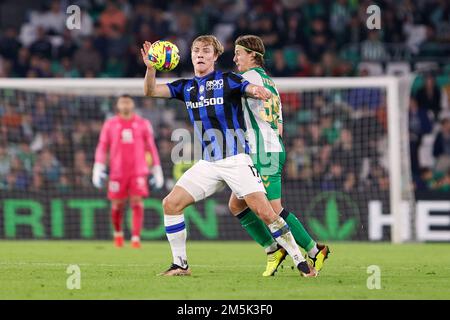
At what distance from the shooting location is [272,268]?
9.41m

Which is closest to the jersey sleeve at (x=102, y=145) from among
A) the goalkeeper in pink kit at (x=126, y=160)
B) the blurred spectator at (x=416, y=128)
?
the goalkeeper in pink kit at (x=126, y=160)

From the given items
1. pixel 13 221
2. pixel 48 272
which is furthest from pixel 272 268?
pixel 13 221

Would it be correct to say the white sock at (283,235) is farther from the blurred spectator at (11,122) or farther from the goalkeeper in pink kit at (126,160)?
the blurred spectator at (11,122)

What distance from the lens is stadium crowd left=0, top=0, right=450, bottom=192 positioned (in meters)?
18.0

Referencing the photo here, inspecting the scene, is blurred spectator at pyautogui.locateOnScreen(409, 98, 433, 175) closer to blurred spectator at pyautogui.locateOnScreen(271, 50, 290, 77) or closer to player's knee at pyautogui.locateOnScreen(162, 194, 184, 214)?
blurred spectator at pyautogui.locateOnScreen(271, 50, 290, 77)

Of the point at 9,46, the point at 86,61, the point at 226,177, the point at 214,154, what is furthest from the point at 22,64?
the point at 226,177

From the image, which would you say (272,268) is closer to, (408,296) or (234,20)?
(408,296)

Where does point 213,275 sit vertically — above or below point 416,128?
below

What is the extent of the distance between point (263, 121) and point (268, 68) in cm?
1146

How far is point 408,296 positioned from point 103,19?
1589cm

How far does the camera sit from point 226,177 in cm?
897

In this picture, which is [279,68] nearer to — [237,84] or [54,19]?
[54,19]

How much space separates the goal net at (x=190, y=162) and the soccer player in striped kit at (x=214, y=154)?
7769mm

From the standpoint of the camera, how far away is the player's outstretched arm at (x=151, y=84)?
8945 millimetres
